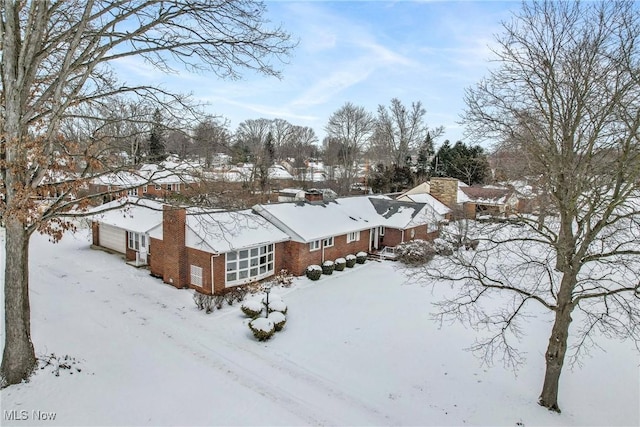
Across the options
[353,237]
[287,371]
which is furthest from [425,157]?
[287,371]

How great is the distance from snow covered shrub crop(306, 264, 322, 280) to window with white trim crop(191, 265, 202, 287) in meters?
5.11

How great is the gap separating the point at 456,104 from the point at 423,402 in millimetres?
7988

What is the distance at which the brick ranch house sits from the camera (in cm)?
1623

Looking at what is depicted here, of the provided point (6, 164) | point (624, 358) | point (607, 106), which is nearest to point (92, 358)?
point (6, 164)

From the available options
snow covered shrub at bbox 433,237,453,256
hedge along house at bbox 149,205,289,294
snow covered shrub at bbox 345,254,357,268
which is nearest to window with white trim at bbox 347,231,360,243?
snow covered shrub at bbox 345,254,357,268

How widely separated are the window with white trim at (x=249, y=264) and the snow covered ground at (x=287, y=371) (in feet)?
6.95

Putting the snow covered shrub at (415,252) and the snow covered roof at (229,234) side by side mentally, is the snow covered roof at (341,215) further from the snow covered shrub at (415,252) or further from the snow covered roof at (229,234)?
the snow covered shrub at (415,252)

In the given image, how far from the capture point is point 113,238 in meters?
22.1

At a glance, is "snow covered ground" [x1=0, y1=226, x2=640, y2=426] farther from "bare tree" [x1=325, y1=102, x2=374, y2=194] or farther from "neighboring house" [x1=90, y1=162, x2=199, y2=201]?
"bare tree" [x1=325, y1=102, x2=374, y2=194]

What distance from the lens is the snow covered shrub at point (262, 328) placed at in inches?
476

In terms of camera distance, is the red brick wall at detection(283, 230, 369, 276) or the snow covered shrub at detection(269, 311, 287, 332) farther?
the red brick wall at detection(283, 230, 369, 276)

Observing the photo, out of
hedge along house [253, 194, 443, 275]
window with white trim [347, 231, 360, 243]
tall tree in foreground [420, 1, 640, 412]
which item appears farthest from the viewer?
window with white trim [347, 231, 360, 243]

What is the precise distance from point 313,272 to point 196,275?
5374 mm

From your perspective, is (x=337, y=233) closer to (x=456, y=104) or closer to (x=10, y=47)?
(x=456, y=104)
